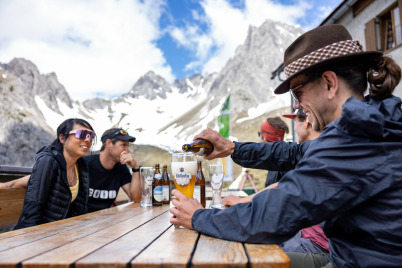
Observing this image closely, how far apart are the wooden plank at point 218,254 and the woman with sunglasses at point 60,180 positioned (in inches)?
72.3

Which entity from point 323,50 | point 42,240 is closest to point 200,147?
point 323,50

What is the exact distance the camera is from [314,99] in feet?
5.44

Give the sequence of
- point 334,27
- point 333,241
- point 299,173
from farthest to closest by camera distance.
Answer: point 334,27
point 333,241
point 299,173

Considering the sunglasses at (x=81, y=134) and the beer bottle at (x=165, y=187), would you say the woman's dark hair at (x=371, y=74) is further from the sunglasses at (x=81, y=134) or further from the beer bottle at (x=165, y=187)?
the sunglasses at (x=81, y=134)

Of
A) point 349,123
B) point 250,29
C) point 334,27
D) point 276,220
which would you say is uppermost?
point 250,29

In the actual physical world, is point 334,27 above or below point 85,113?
below

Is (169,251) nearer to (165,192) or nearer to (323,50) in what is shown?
(323,50)

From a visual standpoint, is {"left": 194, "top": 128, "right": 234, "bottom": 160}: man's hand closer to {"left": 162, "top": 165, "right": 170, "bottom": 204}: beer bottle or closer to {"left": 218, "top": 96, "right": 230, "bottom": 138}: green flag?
{"left": 162, "top": 165, "right": 170, "bottom": 204}: beer bottle

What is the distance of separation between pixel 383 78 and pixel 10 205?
12.1ft

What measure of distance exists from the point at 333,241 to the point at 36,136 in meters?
72.4

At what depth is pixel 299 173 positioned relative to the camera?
118 cm

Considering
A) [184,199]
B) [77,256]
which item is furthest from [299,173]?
[77,256]

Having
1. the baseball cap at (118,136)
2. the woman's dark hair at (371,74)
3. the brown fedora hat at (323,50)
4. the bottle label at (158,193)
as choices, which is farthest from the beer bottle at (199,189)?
the baseball cap at (118,136)

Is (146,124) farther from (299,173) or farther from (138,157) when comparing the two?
(299,173)
